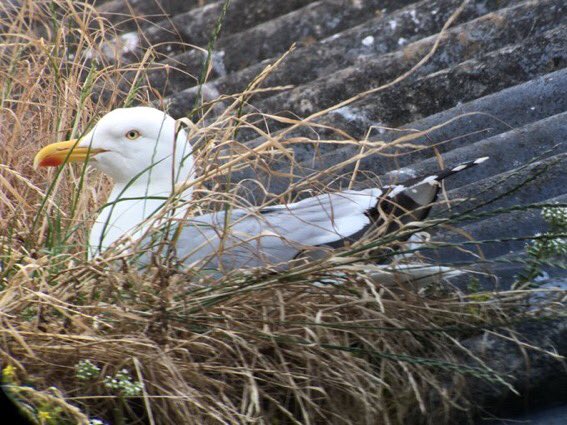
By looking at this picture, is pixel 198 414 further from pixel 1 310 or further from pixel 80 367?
pixel 1 310

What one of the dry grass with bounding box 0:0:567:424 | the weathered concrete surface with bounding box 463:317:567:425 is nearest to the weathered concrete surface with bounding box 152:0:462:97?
the dry grass with bounding box 0:0:567:424

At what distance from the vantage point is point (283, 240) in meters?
2.19

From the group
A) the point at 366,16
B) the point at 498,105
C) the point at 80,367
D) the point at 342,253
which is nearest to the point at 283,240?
the point at 342,253

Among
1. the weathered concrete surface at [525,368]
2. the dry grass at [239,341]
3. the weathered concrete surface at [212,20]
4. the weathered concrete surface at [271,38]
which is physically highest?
the weathered concrete surface at [212,20]

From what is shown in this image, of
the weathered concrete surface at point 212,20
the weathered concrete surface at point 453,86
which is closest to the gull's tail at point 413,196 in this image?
the weathered concrete surface at point 453,86

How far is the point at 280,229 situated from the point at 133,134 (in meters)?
0.57

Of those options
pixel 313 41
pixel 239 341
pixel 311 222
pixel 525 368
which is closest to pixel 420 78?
pixel 313 41

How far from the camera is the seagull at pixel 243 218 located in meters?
2.15

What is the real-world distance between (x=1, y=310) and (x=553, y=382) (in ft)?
2.99

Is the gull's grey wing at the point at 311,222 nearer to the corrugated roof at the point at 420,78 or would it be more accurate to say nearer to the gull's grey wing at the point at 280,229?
the gull's grey wing at the point at 280,229

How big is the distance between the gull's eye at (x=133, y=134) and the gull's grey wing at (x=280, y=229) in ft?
1.33

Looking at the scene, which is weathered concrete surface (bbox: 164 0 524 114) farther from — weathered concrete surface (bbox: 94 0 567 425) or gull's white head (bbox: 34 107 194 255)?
gull's white head (bbox: 34 107 194 255)

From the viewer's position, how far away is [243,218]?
7.22ft

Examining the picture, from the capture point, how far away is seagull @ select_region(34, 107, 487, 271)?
215 cm
